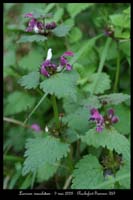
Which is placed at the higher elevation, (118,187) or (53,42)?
(53,42)

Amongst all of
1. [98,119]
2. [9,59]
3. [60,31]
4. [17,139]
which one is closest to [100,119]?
[98,119]

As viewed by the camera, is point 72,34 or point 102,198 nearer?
point 102,198

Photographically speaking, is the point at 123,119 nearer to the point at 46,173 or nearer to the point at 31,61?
the point at 46,173

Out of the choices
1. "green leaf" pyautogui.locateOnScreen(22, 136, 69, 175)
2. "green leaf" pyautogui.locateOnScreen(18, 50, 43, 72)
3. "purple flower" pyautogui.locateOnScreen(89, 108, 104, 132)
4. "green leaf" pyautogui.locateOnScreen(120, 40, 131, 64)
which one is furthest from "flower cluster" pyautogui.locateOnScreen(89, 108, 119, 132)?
"green leaf" pyautogui.locateOnScreen(18, 50, 43, 72)

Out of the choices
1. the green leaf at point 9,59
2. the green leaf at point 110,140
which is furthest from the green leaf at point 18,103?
the green leaf at point 110,140

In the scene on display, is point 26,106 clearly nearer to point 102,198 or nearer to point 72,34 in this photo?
point 72,34

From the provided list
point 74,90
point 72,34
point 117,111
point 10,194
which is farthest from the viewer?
point 72,34

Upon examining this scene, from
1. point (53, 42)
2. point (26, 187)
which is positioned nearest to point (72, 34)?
point (53, 42)
